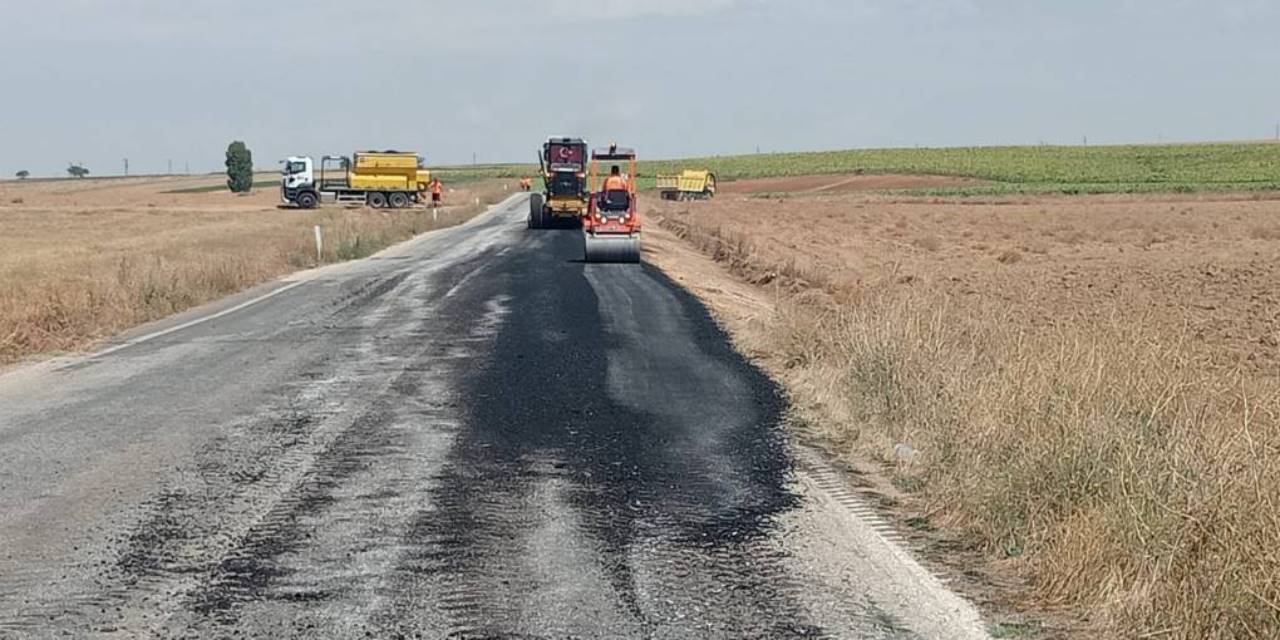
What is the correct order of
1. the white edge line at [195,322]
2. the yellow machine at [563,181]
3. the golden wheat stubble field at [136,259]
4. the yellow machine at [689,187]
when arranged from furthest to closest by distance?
the yellow machine at [689,187] < the yellow machine at [563,181] < the golden wheat stubble field at [136,259] < the white edge line at [195,322]

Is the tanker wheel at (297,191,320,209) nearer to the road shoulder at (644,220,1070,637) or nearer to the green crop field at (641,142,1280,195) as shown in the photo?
the green crop field at (641,142,1280,195)

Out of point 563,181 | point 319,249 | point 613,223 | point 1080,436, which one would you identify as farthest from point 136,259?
point 1080,436

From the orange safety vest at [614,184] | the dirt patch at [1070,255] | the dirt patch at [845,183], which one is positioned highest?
the orange safety vest at [614,184]

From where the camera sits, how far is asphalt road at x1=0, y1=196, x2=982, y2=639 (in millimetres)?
6535

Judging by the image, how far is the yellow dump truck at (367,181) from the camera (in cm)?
7175

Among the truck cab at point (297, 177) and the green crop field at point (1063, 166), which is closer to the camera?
the truck cab at point (297, 177)

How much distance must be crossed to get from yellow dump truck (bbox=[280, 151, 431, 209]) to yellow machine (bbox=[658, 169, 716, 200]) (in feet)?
66.6

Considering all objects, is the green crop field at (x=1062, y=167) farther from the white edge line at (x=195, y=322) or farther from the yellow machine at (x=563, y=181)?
the white edge line at (x=195, y=322)

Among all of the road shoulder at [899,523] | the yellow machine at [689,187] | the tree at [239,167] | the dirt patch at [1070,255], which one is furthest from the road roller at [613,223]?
the tree at [239,167]

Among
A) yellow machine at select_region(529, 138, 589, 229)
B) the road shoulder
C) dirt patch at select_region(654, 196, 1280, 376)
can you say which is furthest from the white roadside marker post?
the road shoulder

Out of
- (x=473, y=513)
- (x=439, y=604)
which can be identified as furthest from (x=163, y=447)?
(x=439, y=604)

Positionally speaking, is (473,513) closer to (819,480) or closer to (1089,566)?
(819,480)

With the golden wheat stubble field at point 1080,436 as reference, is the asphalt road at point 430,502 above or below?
below

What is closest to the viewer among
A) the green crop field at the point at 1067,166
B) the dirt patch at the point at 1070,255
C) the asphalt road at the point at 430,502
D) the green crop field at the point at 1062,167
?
the asphalt road at the point at 430,502
